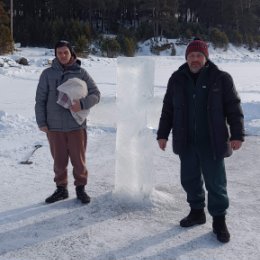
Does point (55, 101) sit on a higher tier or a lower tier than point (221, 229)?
higher

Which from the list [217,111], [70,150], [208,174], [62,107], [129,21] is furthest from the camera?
[129,21]

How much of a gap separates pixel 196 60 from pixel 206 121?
1.60ft

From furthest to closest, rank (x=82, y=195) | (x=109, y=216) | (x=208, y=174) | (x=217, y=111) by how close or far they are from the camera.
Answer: (x=82, y=195), (x=109, y=216), (x=208, y=174), (x=217, y=111)

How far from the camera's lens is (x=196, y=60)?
354 cm

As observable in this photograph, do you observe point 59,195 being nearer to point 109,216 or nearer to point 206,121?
point 109,216

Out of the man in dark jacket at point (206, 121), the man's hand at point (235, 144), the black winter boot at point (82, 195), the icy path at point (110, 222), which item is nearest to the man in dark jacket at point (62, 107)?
the black winter boot at point (82, 195)

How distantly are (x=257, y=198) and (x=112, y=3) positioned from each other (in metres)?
44.3

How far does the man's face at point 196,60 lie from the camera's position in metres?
3.54

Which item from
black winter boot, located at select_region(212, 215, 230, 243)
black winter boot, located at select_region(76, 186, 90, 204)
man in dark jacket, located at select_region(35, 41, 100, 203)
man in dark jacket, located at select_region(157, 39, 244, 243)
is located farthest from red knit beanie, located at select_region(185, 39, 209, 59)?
black winter boot, located at select_region(76, 186, 90, 204)

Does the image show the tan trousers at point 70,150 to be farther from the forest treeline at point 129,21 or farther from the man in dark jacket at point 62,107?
the forest treeline at point 129,21

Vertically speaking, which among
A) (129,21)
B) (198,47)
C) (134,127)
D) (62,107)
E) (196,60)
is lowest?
(134,127)

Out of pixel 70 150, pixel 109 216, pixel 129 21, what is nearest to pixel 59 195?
pixel 70 150

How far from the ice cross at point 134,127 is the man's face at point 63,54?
1.56ft

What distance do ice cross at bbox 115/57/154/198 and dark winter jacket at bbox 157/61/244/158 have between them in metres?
0.63
